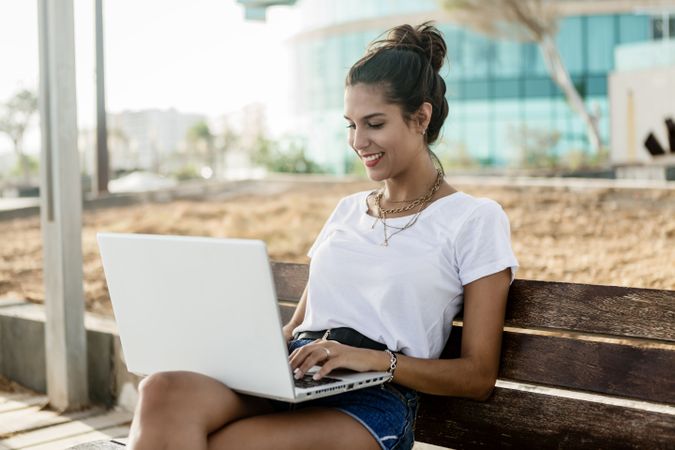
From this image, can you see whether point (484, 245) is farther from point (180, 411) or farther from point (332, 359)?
point (180, 411)

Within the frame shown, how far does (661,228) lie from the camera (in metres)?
6.93

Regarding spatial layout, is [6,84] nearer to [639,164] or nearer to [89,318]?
[639,164]

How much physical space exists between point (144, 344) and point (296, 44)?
36482 mm

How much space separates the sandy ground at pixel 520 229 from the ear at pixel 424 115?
9.42ft

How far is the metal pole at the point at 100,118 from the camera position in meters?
12.9

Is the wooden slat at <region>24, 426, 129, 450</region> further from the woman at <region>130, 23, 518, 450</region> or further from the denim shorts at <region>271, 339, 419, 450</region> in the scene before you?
the denim shorts at <region>271, 339, 419, 450</region>

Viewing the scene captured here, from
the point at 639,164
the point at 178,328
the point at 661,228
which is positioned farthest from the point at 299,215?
the point at 178,328

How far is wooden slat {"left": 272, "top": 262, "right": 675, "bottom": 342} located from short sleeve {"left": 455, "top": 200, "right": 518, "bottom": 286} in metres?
0.13

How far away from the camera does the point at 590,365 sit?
2.34 metres

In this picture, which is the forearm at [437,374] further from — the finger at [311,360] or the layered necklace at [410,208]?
the layered necklace at [410,208]

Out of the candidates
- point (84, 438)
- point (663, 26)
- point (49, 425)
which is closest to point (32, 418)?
point (49, 425)

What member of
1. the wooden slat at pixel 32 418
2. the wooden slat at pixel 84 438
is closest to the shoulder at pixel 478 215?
the wooden slat at pixel 84 438

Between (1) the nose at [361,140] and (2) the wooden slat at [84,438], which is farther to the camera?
(2) the wooden slat at [84,438]

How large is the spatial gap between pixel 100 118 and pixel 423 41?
11455 mm
